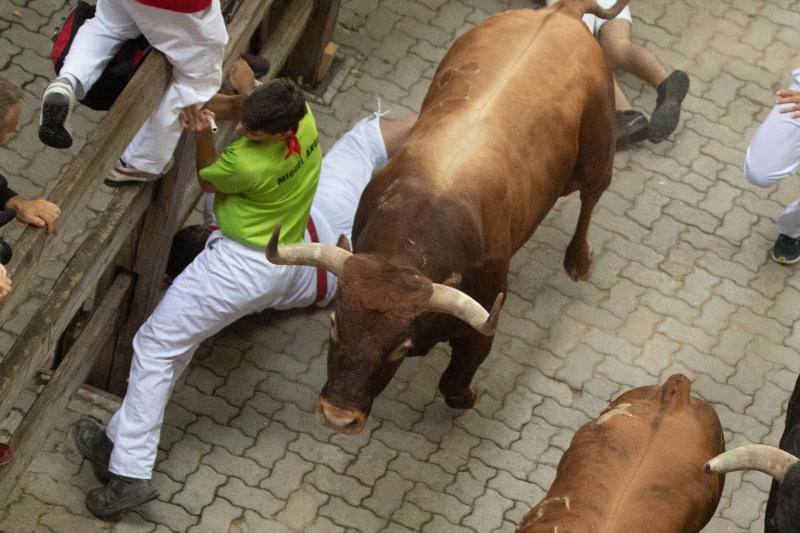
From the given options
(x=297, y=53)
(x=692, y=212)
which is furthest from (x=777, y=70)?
(x=297, y=53)

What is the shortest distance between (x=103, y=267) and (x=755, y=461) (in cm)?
306

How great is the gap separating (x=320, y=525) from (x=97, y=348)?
146cm

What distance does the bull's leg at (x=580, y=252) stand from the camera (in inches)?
316

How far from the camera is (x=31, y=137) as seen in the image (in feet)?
26.2

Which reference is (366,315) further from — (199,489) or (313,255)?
(199,489)

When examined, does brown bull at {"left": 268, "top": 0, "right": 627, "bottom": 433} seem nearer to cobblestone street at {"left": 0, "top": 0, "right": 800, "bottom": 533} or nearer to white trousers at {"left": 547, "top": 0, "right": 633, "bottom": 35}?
cobblestone street at {"left": 0, "top": 0, "right": 800, "bottom": 533}

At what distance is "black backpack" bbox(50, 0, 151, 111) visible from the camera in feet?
19.2

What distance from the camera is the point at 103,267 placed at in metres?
6.22

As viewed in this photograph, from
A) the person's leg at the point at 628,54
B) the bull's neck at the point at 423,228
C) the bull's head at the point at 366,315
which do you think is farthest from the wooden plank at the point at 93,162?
the person's leg at the point at 628,54

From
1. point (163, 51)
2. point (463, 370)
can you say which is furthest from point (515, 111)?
point (163, 51)

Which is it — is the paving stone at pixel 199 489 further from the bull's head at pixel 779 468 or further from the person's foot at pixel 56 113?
the bull's head at pixel 779 468

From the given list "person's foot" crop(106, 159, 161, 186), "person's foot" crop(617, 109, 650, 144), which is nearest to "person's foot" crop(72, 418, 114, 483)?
"person's foot" crop(106, 159, 161, 186)

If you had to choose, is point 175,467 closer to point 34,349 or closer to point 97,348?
point 97,348

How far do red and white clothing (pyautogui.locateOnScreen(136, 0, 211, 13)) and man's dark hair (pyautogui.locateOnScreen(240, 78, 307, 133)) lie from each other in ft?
1.68
